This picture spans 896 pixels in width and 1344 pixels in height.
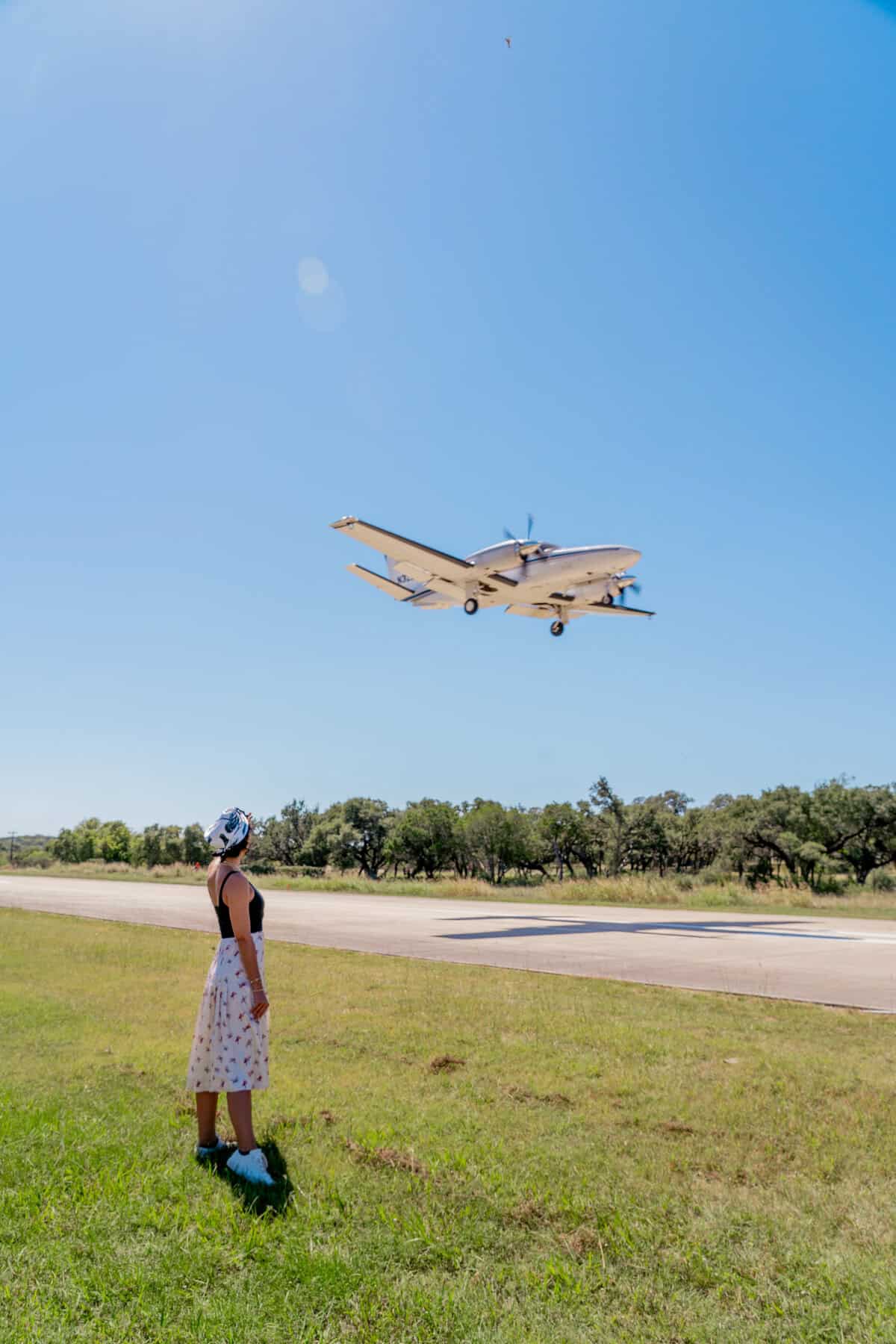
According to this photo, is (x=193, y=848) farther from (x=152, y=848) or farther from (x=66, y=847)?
(x=66, y=847)

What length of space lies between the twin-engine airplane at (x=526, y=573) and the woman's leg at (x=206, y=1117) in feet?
78.7

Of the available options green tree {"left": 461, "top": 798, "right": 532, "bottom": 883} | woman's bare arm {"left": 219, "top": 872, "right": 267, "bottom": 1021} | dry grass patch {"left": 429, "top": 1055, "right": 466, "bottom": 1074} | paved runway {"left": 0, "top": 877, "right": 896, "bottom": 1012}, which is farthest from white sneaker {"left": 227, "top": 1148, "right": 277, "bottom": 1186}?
green tree {"left": 461, "top": 798, "right": 532, "bottom": 883}

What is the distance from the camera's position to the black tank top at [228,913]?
469 cm

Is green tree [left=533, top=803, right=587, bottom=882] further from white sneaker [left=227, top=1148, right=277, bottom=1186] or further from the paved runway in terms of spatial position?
white sneaker [left=227, top=1148, right=277, bottom=1186]

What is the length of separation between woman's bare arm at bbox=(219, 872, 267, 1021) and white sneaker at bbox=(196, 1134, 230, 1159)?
28.3 inches

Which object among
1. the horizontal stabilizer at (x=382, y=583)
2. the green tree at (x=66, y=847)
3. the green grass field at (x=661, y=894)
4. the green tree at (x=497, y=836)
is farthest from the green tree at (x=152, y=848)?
the horizontal stabilizer at (x=382, y=583)

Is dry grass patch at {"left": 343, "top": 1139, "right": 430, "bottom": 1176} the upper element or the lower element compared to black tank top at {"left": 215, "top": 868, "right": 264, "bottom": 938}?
lower

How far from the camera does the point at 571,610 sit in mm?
32250

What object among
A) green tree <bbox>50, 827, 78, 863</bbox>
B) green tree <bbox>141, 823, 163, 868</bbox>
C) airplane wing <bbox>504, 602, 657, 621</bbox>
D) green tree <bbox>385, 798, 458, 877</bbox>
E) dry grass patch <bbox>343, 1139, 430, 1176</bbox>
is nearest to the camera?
dry grass patch <bbox>343, 1139, 430, 1176</bbox>

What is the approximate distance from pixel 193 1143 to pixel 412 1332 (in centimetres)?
232

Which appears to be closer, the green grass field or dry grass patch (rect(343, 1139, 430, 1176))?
dry grass patch (rect(343, 1139, 430, 1176))

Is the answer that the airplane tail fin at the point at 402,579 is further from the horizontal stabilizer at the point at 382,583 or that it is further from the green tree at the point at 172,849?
the green tree at the point at 172,849

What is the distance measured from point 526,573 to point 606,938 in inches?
649

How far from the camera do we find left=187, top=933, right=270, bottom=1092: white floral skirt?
181 inches
